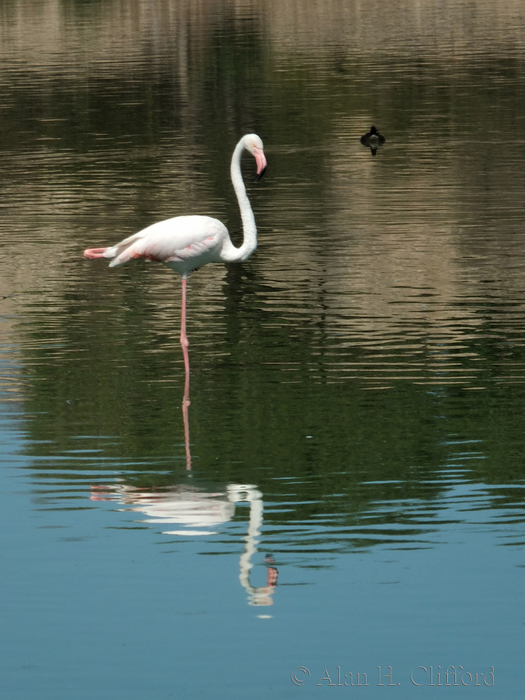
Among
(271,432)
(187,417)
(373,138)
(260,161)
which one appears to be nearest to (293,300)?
(260,161)

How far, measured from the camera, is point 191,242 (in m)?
11.9

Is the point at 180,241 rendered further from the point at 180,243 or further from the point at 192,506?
the point at 192,506

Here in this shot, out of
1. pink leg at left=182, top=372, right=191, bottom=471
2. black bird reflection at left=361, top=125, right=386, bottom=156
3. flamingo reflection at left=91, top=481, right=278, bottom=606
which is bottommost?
flamingo reflection at left=91, top=481, right=278, bottom=606

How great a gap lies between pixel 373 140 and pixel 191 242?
14218 millimetres

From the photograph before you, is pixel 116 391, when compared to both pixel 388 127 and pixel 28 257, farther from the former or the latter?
pixel 388 127

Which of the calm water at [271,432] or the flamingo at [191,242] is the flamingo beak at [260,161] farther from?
the calm water at [271,432]

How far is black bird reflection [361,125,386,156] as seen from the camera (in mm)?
25375

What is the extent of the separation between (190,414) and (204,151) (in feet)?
54.2

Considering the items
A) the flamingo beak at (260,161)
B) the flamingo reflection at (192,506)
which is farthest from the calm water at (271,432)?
the flamingo beak at (260,161)

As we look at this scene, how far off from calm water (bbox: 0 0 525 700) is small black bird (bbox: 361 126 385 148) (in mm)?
775

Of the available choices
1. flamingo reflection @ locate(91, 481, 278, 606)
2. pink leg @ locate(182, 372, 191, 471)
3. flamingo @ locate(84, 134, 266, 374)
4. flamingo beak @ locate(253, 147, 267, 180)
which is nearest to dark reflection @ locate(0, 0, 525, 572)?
pink leg @ locate(182, 372, 191, 471)

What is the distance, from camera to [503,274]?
1486cm

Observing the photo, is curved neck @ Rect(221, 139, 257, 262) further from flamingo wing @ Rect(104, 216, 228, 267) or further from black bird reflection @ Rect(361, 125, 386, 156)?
black bird reflection @ Rect(361, 125, 386, 156)

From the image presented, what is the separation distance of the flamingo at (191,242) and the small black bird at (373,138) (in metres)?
13.5
